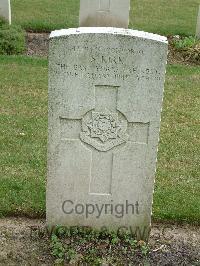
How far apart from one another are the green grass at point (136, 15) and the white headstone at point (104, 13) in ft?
3.65

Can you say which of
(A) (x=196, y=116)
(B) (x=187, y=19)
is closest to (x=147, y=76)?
(A) (x=196, y=116)

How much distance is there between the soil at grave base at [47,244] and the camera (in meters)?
4.36

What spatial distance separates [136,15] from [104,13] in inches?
116

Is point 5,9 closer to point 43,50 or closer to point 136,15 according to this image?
point 43,50

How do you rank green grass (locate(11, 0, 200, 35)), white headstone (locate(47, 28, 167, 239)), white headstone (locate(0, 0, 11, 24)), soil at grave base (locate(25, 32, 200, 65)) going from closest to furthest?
white headstone (locate(47, 28, 167, 239)) < soil at grave base (locate(25, 32, 200, 65)) < white headstone (locate(0, 0, 11, 24)) < green grass (locate(11, 0, 200, 35))

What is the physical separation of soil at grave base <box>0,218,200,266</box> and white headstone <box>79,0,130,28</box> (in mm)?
6489

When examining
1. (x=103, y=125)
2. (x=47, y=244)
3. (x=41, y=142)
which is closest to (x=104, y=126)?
(x=103, y=125)

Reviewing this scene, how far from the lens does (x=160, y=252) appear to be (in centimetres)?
452

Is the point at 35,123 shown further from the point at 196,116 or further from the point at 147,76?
the point at 147,76

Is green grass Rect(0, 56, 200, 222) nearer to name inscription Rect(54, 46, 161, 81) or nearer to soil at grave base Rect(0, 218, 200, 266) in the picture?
soil at grave base Rect(0, 218, 200, 266)

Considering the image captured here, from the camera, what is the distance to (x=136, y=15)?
1343cm

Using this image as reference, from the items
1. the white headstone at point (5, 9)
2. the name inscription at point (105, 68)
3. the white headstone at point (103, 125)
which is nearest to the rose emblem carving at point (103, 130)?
the white headstone at point (103, 125)

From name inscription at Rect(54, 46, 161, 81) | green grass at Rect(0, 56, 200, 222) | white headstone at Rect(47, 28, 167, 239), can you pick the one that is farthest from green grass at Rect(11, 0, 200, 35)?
name inscription at Rect(54, 46, 161, 81)

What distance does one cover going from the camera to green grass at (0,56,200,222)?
5.19m
